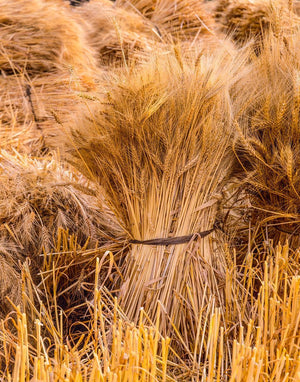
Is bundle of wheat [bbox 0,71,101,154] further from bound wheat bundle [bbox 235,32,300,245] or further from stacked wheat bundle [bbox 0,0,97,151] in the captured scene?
bound wheat bundle [bbox 235,32,300,245]

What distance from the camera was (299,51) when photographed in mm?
1026

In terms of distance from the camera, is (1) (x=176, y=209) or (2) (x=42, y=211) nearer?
(1) (x=176, y=209)

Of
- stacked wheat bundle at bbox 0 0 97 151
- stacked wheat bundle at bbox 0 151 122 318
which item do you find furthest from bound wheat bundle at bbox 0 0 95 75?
stacked wheat bundle at bbox 0 151 122 318

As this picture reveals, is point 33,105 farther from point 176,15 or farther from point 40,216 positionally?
point 176,15

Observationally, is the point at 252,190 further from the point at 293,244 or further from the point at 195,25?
the point at 195,25

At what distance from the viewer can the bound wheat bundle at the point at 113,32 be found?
74.6 inches

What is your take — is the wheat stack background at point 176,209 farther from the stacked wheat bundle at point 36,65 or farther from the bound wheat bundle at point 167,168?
the stacked wheat bundle at point 36,65

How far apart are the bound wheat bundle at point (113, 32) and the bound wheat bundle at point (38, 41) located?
0.08 m

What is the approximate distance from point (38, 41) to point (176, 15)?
0.72 metres

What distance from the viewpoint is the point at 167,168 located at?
0.95m

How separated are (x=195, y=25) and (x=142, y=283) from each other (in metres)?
1.65

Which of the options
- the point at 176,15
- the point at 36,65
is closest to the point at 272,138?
the point at 36,65

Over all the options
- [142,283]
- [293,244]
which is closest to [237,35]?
[293,244]

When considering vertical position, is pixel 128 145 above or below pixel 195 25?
below
